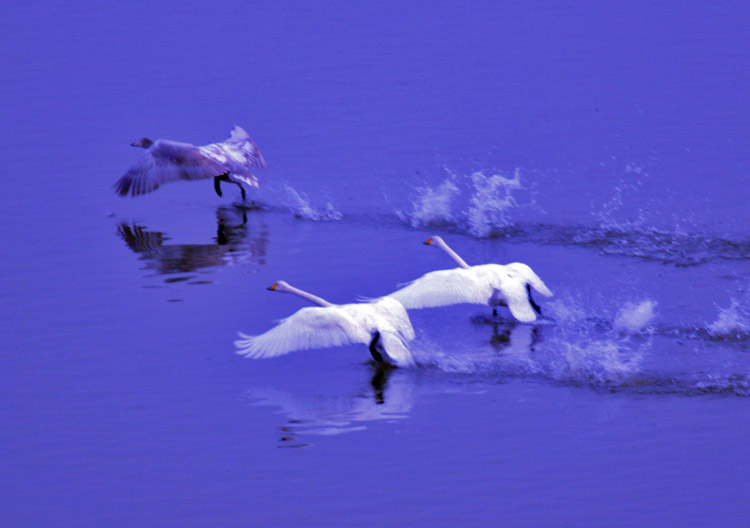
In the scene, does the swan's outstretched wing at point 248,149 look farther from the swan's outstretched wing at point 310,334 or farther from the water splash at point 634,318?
the water splash at point 634,318

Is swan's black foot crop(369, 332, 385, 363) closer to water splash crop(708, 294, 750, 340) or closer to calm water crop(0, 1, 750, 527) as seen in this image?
calm water crop(0, 1, 750, 527)

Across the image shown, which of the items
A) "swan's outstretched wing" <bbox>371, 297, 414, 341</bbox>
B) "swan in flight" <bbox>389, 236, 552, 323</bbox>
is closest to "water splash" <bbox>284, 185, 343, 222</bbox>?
"swan in flight" <bbox>389, 236, 552, 323</bbox>

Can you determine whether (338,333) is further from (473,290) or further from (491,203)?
(491,203)

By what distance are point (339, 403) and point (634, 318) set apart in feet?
10.3

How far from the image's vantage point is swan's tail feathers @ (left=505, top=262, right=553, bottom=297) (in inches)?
518

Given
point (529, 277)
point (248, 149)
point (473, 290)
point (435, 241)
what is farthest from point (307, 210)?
point (473, 290)

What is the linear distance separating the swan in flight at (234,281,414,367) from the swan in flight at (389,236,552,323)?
0.77 metres

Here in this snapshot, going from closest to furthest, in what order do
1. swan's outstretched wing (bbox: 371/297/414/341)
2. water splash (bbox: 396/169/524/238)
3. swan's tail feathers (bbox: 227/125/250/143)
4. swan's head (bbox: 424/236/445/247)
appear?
swan's outstretched wing (bbox: 371/297/414/341)
swan's head (bbox: 424/236/445/247)
water splash (bbox: 396/169/524/238)
swan's tail feathers (bbox: 227/125/250/143)

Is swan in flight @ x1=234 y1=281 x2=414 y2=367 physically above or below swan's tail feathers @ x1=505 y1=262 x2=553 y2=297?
below

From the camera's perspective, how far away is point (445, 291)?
1277cm

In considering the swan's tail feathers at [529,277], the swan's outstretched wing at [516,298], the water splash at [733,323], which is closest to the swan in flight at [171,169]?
the swan's tail feathers at [529,277]

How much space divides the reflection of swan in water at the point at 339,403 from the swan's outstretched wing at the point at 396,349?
0.10 m

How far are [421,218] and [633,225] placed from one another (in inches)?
103

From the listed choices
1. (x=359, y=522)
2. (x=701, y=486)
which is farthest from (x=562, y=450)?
(x=359, y=522)
